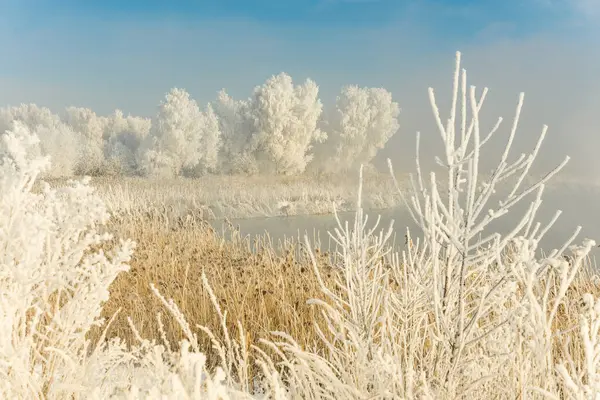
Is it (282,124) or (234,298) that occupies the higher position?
(282,124)

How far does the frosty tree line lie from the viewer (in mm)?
27094

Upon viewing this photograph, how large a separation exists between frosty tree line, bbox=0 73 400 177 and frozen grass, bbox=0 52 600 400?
22.7 metres

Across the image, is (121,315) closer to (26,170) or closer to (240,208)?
(26,170)

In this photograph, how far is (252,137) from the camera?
28047mm

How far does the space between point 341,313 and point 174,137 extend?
24962mm

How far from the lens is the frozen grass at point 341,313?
1.51 metres

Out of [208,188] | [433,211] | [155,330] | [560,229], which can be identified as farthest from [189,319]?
[208,188]

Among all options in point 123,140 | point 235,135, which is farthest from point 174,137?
point 123,140

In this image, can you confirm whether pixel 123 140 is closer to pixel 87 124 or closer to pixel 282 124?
pixel 87 124

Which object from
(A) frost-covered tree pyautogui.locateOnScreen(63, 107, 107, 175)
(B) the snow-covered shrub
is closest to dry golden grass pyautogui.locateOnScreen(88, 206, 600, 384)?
(B) the snow-covered shrub

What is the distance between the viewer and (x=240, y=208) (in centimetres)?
1850

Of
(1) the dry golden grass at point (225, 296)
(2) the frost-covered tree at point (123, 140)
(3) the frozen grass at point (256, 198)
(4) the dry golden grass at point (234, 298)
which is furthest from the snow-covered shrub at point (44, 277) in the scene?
(2) the frost-covered tree at point (123, 140)

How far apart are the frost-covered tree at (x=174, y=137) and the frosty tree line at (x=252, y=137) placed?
0.04 m

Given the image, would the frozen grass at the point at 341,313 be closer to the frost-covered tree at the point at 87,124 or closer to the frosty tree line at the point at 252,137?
the frosty tree line at the point at 252,137
